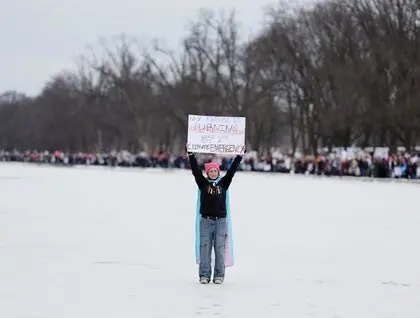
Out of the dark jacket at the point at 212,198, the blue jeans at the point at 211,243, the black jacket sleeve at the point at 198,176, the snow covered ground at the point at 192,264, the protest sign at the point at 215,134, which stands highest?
the protest sign at the point at 215,134

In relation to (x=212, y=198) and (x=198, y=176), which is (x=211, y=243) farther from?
(x=198, y=176)

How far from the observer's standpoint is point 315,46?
249 ft

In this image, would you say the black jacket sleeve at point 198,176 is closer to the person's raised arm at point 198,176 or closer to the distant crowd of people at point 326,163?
the person's raised arm at point 198,176

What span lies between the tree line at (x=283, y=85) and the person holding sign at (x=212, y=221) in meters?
51.6

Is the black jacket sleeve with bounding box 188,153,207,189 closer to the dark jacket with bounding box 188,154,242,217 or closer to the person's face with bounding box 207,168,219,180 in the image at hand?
the dark jacket with bounding box 188,154,242,217

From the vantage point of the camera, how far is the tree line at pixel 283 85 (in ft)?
218

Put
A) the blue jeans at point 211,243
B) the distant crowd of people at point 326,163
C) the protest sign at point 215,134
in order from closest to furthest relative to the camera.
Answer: the blue jeans at point 211,243 → the protest sign at point 215,134 → the distant crowd of people at point 326,163

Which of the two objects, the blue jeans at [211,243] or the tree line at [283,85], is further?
the tree line at [283,85]

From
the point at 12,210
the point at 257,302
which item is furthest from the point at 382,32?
the point at 257,302

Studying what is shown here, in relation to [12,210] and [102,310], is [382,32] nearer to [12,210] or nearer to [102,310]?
[12,210]

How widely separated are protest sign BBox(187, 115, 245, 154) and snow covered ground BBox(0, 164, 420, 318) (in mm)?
1633

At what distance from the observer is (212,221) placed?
11805 mm

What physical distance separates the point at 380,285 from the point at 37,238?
22.6 feet

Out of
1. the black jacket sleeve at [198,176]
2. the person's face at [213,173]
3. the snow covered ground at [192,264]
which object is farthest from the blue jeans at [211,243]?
the person's face at [213,173]
